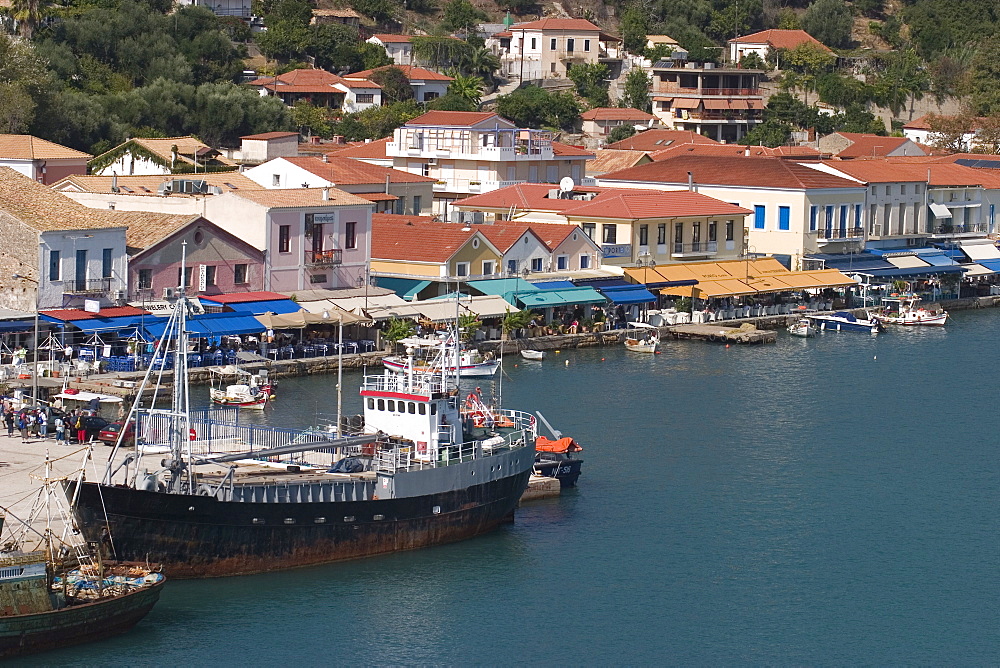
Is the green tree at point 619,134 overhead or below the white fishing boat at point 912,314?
overhead

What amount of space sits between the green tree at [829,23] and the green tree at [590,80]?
2932 cm

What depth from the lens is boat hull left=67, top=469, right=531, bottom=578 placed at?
124ft

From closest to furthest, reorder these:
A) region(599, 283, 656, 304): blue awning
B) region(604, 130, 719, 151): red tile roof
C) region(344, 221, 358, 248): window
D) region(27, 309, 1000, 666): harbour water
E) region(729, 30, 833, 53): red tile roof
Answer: region(27, 309, 1000, 666): harbour water
region(344, 221, 358, 248): window
region(599, 283, 656, 304): blue awning
region(604, 130, 719, 151): red tile roof
region(729, 30, 833, 53): red tile roof

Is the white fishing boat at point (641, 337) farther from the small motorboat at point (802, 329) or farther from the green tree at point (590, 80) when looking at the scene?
the green tree at point (590, 80)

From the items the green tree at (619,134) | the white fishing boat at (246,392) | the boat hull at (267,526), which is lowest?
the boat hull at (267,526)

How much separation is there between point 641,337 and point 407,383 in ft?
A: 109

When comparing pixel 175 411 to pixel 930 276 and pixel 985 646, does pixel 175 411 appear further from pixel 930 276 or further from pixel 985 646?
pixel 930 276

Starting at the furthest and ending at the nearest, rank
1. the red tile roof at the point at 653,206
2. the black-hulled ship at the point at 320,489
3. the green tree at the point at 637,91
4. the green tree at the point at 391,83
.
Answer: the green tree at the point at 637,91 < the green tree at the point at 391,83 < the red tile roof at the point at 653,206 < the black-hulled ship at the point at 320,489

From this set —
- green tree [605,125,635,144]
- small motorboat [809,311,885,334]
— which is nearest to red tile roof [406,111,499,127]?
small motorboat [809,311,885,334]

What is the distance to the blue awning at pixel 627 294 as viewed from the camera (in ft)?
254

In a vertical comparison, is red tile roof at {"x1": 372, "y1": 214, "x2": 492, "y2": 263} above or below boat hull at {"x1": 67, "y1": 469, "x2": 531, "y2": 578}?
above

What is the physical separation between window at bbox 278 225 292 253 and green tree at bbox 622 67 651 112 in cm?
7700

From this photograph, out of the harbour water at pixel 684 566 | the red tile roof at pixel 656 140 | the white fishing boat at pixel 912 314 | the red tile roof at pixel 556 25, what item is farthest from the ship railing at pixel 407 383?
the red tile roof at pixel 556 25

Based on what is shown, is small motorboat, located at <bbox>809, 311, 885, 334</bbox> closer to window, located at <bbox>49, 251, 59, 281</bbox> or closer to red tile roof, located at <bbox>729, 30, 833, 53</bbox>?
window, located at <bbox>49, 251, 59, 281</bbox>
